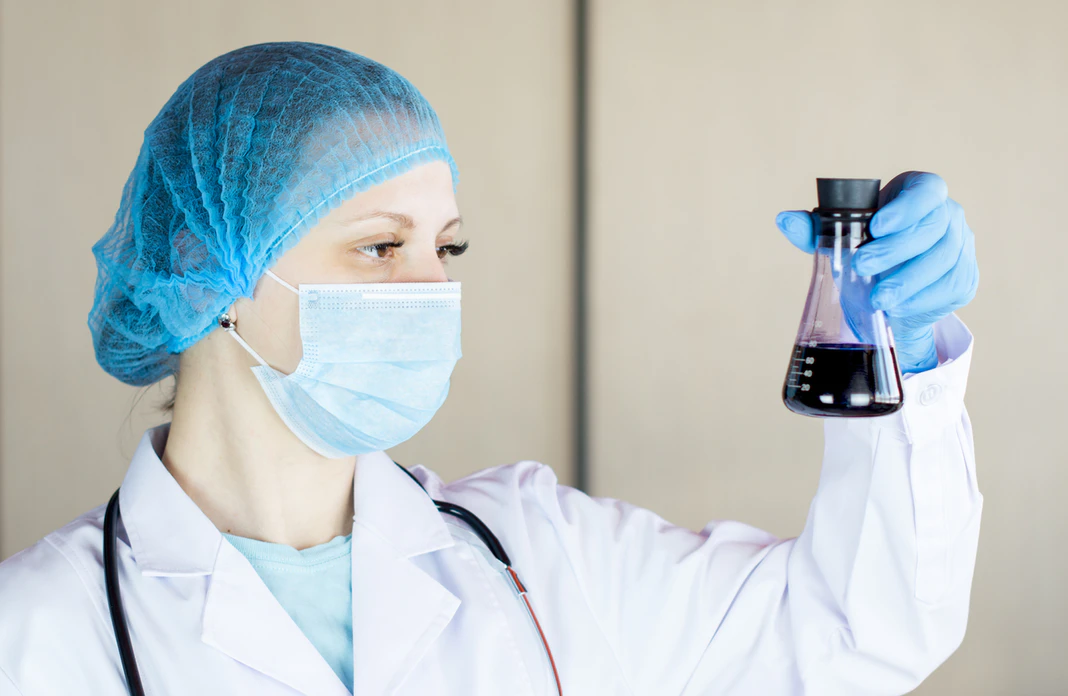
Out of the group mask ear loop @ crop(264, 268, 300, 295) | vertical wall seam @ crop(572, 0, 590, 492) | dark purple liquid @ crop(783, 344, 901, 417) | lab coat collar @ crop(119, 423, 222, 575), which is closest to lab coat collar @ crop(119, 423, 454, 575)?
lab coat collar @ crop(119, 423, 222, 575)

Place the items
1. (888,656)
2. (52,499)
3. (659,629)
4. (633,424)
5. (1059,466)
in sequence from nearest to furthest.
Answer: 1. (888,656)
2. (659,629)
3. (1059,466)
4. (52,499)
5. (633,424)

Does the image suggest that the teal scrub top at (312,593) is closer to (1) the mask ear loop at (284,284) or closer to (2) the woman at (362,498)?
(2) the woman at (362,498)

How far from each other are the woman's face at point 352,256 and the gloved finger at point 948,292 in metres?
0.57

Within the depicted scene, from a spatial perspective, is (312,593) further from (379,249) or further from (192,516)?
(379,249)

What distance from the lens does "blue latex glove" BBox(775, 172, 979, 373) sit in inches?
38.0

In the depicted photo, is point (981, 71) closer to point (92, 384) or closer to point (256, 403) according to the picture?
point (256, 403)

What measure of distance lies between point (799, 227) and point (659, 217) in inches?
53.2

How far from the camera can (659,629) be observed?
1.25 m

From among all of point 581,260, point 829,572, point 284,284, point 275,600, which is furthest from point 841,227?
point 581,260

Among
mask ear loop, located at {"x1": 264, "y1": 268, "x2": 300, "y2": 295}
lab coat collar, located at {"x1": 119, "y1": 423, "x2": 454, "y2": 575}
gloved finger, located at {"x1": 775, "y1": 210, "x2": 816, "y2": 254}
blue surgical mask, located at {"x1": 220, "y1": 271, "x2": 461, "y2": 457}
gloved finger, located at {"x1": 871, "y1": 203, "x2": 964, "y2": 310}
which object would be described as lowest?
lab coat collar, located at {"x1": 119, "y1": 423, "x2": 454, "y2": 575}

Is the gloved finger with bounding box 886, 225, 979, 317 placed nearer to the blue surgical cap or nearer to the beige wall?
the blue surgical cap

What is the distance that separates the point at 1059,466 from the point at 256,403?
1.41m

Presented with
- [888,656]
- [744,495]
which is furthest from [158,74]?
[888,656]

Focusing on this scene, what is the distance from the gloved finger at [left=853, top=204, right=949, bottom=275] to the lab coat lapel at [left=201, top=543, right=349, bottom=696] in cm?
75
